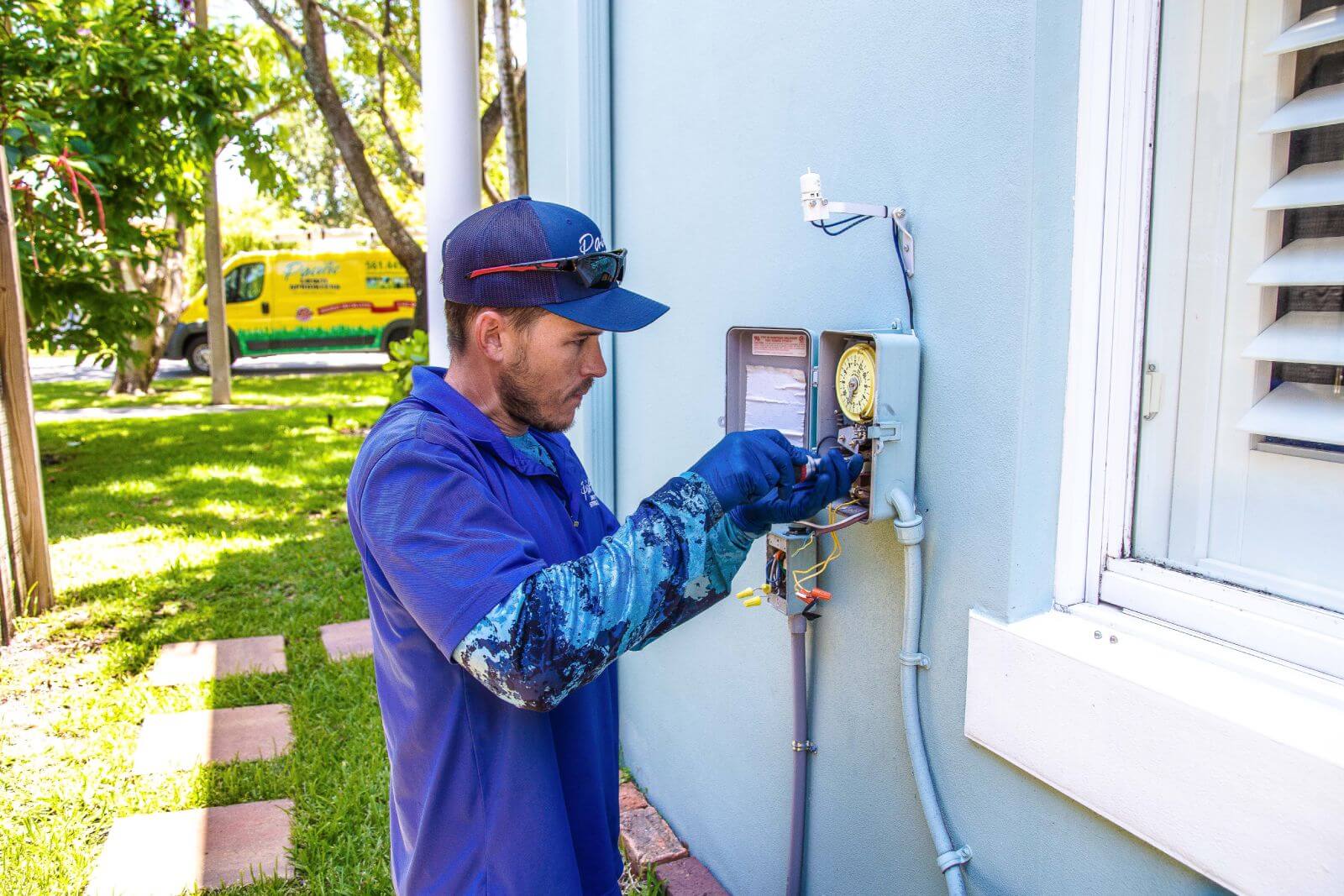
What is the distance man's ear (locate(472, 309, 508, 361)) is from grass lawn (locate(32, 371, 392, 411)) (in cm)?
1067

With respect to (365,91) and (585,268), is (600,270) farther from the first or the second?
(365,91)

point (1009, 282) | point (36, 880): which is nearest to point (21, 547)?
point (36, 880)

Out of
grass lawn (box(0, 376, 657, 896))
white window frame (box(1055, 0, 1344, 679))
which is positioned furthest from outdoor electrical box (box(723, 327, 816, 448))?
grass lawn (box(0, 376, 657, 896))

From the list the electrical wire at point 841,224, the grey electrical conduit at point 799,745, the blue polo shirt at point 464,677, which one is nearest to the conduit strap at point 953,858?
the grey electrical conduit at point 799,745

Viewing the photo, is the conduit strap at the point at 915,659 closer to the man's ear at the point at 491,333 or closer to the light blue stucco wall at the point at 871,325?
the light blue stucco wall at the point at 871,325

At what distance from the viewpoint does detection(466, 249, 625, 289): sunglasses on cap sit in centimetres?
164

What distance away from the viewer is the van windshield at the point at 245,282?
17297 millimetres

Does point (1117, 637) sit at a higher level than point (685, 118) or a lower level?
lower

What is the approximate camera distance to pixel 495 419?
176cm

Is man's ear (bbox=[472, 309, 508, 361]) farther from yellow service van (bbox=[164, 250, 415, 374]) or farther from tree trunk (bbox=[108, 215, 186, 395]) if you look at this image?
yellow service van (bbox=[164, 250, 415, 374])

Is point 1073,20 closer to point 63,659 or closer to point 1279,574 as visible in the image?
point 1279,574

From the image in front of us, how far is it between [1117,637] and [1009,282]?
0.57m

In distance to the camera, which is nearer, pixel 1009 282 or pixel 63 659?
pixel 1009 282

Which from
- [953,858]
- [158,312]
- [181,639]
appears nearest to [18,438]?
[181,639]
